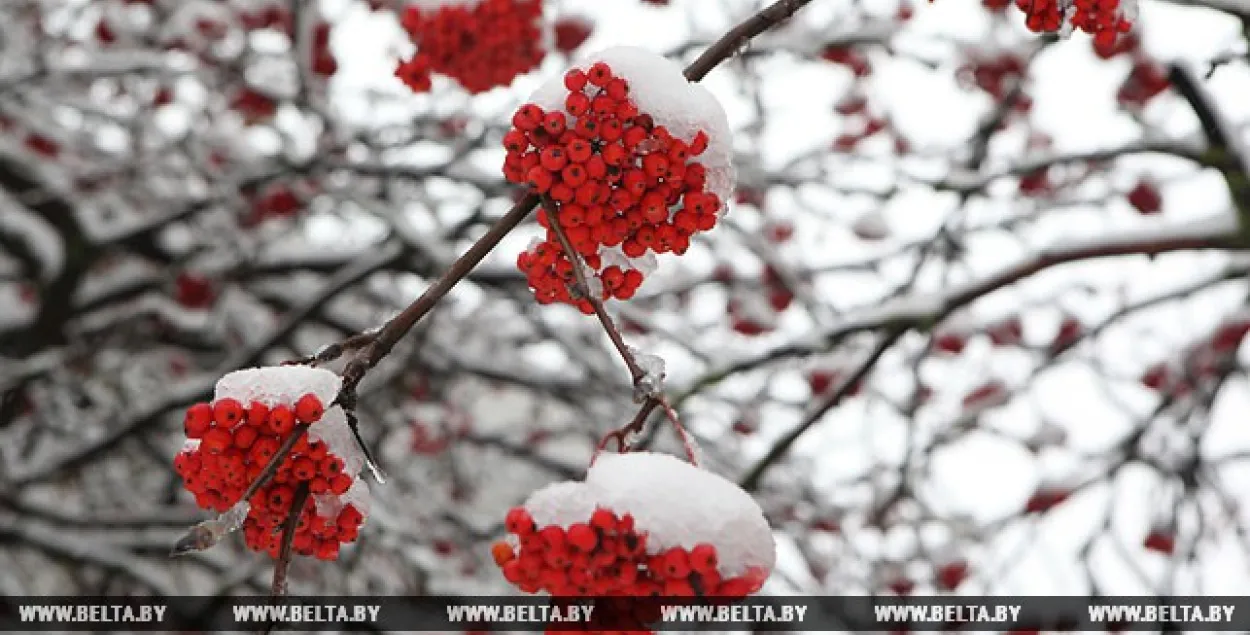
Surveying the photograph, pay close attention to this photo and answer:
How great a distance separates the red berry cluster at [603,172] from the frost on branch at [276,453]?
13.4 inches

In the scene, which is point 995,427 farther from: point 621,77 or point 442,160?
point 621,77

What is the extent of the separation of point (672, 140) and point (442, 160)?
3478mm

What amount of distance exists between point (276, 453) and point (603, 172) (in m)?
0.55

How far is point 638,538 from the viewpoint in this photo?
44.8 inches

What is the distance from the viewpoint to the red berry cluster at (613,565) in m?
1.12

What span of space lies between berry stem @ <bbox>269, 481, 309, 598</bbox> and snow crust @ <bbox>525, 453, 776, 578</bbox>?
28 centimetres

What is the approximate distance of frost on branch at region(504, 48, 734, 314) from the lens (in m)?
1.36

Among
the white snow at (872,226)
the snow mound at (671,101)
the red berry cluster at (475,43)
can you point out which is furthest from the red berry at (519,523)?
the white snow at (872,226)

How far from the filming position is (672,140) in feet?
4.49

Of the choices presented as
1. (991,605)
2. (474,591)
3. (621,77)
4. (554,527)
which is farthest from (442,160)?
(554,527)

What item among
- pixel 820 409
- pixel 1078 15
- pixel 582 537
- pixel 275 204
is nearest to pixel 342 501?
pixel 582 537

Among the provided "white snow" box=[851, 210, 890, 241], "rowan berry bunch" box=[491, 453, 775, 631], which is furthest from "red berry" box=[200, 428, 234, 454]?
"white snow" box=[851, 210, 890, 241]

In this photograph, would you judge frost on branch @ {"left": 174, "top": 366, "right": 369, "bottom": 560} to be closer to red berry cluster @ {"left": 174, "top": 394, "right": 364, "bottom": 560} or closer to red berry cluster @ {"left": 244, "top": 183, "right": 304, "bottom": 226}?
red berry cluster @ {"left": 174, "top": 394, "right": 364, "bottom": 560}

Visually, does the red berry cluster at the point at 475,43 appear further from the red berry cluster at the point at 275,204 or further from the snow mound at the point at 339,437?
the red berry cluster at the point at 275,204
